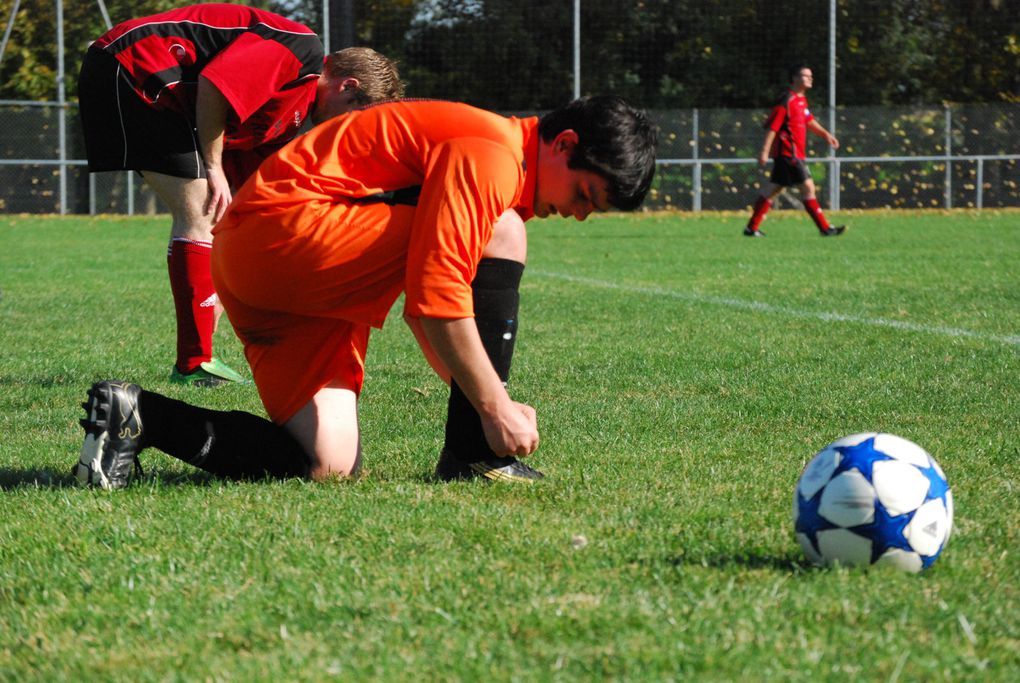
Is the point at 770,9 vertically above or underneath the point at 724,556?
above

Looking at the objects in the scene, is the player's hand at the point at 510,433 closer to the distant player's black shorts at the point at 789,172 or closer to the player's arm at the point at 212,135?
the player's arm at the point at 212,135

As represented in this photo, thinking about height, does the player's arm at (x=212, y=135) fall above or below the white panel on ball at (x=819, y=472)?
above

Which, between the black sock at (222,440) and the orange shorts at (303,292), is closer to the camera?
the orange shorts at (303,292)

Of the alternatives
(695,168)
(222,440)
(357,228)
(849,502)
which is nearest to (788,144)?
(695,168)

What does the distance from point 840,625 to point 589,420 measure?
7.64 ft

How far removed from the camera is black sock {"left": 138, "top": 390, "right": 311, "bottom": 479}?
3631mm

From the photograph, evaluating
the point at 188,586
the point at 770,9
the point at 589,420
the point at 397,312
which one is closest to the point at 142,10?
the point at 770,9

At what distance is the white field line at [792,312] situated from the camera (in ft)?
22.2

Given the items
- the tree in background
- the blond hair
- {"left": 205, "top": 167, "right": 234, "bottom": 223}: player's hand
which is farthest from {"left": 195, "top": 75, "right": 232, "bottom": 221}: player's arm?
the tree in background

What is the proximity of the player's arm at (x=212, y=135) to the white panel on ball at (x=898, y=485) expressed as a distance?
3.30m

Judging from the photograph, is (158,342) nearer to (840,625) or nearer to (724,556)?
(724,556)

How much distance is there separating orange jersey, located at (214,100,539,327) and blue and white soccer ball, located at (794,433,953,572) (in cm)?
90

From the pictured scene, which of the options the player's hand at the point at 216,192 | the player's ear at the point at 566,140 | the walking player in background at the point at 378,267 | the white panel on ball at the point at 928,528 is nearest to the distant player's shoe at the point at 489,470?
the walking player in background at the point at 378,267

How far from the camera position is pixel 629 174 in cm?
312
